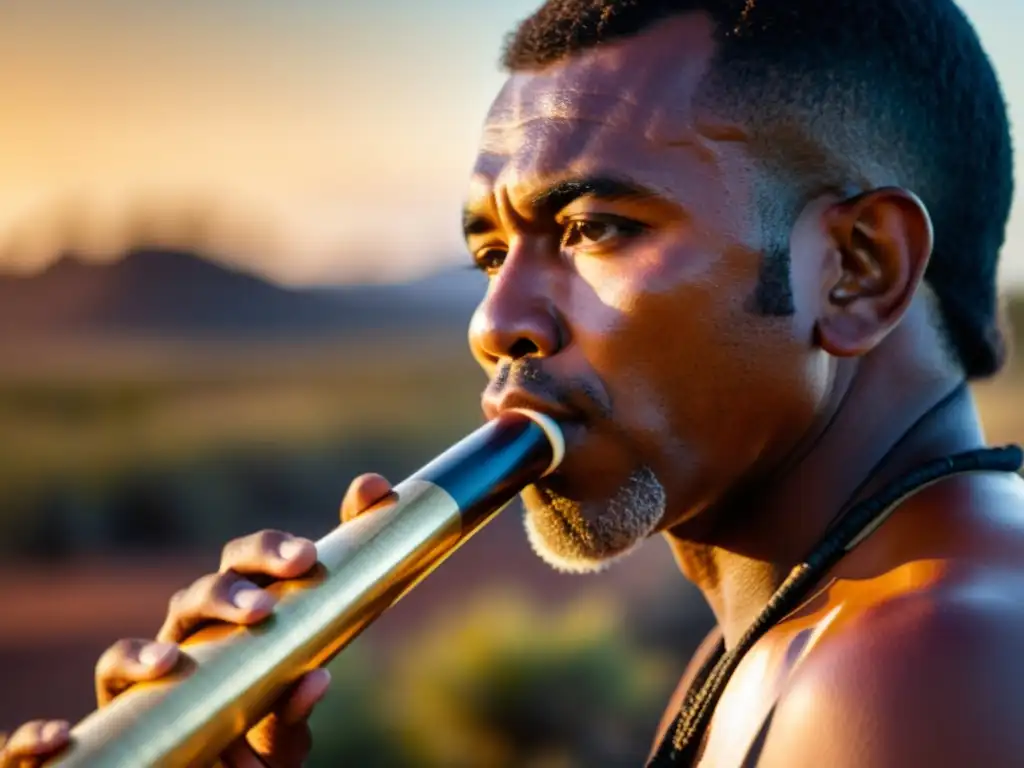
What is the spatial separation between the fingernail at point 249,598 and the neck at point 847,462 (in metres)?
0.78

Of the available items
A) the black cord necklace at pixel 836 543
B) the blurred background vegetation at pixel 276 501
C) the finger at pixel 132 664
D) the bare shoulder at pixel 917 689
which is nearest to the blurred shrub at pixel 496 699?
the blurred background vegetation at pixel 276 501

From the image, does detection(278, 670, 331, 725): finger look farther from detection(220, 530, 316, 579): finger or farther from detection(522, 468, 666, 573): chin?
detection(522, 468, 666, 573): chin

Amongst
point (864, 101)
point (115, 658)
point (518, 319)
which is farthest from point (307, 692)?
point (864, 101)

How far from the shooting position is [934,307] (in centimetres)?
197

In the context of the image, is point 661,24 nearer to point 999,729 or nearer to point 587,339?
point 587,339

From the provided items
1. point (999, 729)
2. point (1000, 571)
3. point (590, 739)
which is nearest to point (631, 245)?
point (1000, 571)

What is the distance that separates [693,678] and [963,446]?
655 millimetres

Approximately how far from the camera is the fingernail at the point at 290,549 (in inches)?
59.9

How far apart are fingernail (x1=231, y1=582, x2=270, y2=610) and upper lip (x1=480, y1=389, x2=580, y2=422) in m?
0.49

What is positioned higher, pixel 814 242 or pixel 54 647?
pixel 814 242

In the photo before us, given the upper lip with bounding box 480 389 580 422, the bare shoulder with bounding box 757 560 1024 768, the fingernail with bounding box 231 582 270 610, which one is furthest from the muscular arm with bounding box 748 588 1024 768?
the fingernail with bounding box 231 582 270 610

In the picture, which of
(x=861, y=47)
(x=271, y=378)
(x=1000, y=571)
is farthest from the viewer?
(x=271, y=378)

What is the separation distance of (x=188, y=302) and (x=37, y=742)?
4925 millimetres

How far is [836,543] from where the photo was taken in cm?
175
